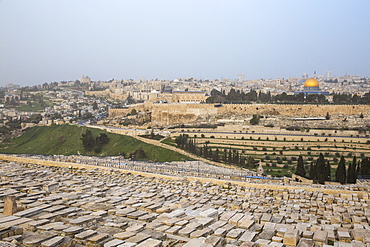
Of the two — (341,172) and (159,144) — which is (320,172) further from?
(159,144)

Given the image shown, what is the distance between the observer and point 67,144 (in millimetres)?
35500

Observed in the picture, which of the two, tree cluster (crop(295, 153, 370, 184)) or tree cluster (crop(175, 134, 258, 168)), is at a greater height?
tree cluster (crop(295, 153, 370, 184))

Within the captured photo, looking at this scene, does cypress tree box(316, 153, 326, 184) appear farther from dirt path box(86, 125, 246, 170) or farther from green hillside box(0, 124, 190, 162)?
green hillside box(0, 124, 190, 162)

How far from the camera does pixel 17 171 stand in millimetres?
16531

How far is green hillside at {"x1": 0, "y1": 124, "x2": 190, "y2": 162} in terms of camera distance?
98.7 ft

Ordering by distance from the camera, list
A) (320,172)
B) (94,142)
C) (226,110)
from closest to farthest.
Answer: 1. (320,172)
2. (94,142)
3. (226,110)

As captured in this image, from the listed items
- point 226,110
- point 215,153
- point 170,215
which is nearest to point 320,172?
point 215,153

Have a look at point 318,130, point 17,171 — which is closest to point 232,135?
point 318,130

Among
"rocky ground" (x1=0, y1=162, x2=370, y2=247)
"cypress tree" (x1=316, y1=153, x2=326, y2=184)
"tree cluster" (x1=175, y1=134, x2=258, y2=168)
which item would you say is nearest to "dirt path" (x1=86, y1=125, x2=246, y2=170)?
"tree cluster" (x1=175, y1=134, x2=258, y2=168)

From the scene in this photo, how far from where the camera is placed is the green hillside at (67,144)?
98.7 feet

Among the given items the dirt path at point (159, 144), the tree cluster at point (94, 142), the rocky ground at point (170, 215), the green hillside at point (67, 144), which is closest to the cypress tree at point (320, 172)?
the rocky ground at point (170, 215)

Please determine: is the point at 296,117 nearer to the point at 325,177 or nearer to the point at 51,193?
the point at 325,177

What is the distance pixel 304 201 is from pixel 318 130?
20493 mm

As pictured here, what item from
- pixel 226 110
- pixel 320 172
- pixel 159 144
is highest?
pixel 226 110
